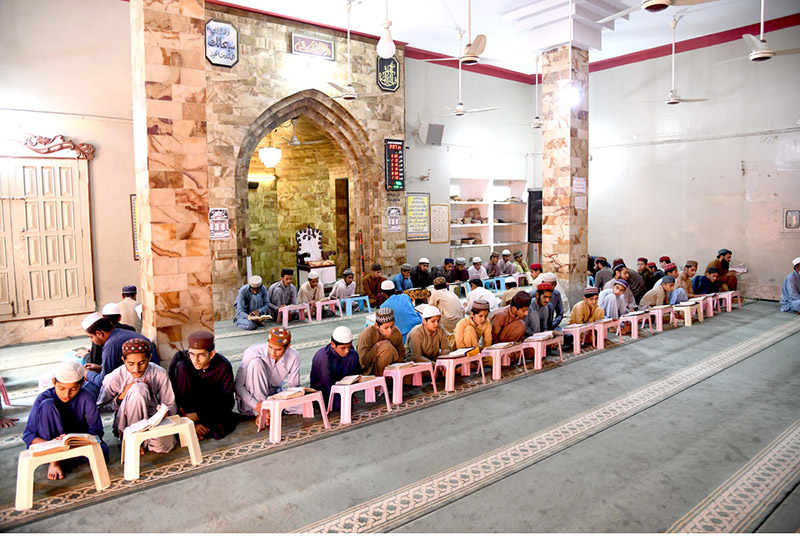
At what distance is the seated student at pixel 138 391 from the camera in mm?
3811

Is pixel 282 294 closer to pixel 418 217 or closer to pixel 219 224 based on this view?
pixel 219 224

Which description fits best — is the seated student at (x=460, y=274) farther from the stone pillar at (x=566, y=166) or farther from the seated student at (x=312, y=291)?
the seated student at (x=312, y=291)

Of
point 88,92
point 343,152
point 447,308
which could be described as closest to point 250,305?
point 447,308

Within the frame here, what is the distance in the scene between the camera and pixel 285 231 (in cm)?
1309

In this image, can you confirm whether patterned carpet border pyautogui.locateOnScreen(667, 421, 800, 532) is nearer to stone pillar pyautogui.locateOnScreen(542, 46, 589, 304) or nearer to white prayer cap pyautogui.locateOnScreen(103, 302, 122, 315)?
white prayer cap pyautogui.locateOnScreen(103, 302, 122, 315)

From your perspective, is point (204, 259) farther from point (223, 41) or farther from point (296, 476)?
point (223, 41)

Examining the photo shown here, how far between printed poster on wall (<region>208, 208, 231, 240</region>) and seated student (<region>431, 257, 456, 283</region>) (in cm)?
398

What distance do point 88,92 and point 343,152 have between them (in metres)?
4.27

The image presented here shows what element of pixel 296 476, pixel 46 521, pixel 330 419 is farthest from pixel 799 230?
pixel 46 521

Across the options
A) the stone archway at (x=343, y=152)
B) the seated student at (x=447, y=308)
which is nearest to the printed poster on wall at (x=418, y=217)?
the stone archway at (x=343, y=152)

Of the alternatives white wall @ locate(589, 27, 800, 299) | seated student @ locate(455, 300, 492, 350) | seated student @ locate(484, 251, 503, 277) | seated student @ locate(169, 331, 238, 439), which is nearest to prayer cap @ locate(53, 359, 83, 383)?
seated student @ locate(169, 331, 238, 439)

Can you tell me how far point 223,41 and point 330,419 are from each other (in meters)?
6.44

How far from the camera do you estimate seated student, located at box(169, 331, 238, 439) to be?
4047 mm

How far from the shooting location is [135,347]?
3.83 metres
